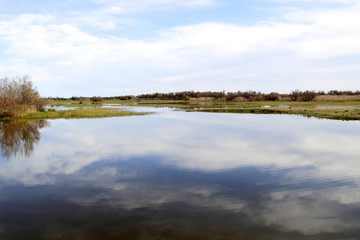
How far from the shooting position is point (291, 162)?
13.6 m

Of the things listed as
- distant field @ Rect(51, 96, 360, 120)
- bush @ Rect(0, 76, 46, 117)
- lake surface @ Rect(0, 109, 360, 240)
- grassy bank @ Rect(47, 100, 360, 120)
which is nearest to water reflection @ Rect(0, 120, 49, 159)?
lake surface @ Rect(0, 109, 360, 240)

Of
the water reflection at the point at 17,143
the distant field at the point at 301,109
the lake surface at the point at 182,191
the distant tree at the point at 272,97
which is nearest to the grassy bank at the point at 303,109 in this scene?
the distant field at the point at 301,109

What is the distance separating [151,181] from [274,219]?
5.07 metres

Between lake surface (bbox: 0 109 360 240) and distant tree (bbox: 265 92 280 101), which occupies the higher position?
distant tree (bbox: 265 92 280 101)

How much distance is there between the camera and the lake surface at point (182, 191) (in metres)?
7.09

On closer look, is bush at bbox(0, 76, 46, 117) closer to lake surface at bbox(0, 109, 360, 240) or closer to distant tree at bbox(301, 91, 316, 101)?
lake surface at bbox(0, 109, 360, 240)

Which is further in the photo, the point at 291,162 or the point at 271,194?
the point at 291,162

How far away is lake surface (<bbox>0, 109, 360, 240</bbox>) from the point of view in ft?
23.3

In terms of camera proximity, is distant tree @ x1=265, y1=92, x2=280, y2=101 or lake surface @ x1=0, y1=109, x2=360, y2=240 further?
distant tree @ x1=265, y1=92, x2=280, y2=101

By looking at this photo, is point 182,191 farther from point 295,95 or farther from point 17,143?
point 295,95

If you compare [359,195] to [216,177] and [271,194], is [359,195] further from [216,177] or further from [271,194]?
[216,177]

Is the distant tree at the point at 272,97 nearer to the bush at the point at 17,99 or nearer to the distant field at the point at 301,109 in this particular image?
the distant field at the point at 301,109

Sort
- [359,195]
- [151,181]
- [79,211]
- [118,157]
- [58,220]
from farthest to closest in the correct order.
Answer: [118,157]
[151,181]
[359,195]
[79,211]
[58,220]

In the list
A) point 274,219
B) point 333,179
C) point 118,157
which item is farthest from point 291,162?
point 118,157
